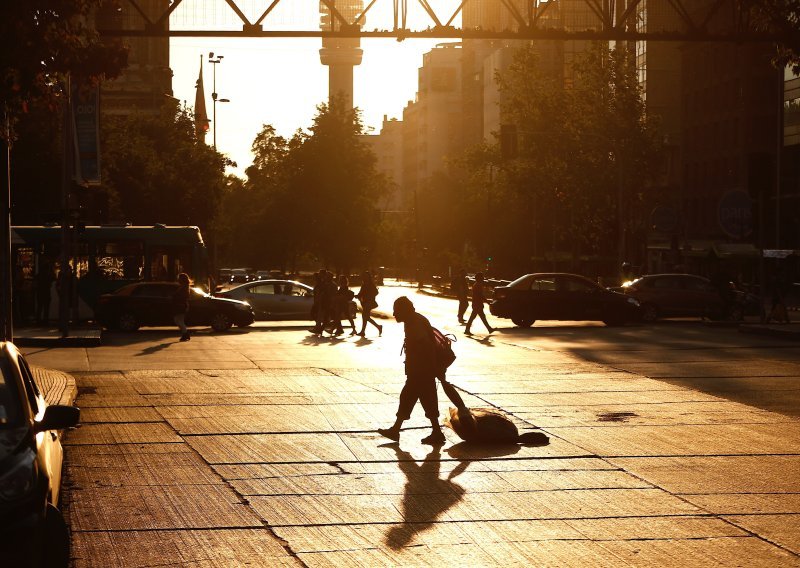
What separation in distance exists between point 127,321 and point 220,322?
2734 millimetres

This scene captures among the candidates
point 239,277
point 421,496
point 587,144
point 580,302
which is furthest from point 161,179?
point 421,496

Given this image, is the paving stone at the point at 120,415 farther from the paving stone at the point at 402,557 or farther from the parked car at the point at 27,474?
the paving stone at the point at 402,557

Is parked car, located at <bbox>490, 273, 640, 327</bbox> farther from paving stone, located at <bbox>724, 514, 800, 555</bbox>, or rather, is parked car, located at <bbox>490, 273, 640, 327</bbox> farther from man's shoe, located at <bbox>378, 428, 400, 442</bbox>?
paving stone, located at <bbox>724, 514, 800, 555</bbox>

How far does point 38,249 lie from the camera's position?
45375mm

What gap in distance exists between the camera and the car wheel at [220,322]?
40.8 metres

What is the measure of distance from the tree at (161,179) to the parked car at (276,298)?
19.2 meters

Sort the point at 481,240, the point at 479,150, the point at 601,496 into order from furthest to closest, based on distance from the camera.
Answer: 1. the point at 481,240
2. the point at 479,150
3. the point at 601,496

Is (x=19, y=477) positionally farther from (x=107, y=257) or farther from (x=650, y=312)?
(x=107, y=257)

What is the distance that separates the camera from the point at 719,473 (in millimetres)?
12109

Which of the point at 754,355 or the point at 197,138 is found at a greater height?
the point at 197,138

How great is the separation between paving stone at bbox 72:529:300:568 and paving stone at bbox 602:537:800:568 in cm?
203

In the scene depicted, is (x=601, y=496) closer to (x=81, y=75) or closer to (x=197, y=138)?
(x=81, y=75)

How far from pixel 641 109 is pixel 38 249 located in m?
37.1

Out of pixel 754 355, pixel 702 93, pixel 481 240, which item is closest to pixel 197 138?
pixel 481 240
